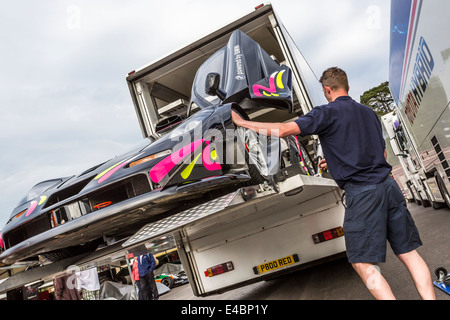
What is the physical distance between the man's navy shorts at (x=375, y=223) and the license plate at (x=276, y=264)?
191 cm

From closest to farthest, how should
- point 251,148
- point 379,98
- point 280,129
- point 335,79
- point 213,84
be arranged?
point 280,129
point 335,79
point 251,148
point 213,84
point 379,98

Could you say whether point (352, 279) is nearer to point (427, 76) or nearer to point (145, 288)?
point (427, 76)

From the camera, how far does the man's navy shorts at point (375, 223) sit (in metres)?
1.85

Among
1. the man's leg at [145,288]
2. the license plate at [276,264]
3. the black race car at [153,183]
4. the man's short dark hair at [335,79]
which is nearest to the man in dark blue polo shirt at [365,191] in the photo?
the man's short dark hair at [335,79]

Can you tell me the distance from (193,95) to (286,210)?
65.4 inches

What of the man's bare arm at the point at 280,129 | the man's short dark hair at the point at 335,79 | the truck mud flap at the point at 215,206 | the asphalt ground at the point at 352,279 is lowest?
the asphalt ground at the point at 352,279

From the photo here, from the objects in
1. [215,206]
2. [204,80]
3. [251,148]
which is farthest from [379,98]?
[215,206]

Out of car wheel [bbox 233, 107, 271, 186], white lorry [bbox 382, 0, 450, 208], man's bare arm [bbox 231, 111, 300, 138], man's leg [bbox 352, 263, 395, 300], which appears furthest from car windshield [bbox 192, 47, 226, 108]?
man's leg [bbox 352, 263, 395, 300]

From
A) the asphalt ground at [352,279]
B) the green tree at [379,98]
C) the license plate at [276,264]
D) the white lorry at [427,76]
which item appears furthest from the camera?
the green tree at [379,98]

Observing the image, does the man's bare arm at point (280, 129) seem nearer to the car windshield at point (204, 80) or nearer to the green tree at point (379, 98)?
the car windshield at point (204, 80)

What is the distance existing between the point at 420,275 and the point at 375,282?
274 mm

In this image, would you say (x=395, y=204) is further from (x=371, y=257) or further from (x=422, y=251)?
(x=422, y=251)

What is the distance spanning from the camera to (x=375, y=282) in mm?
1839
